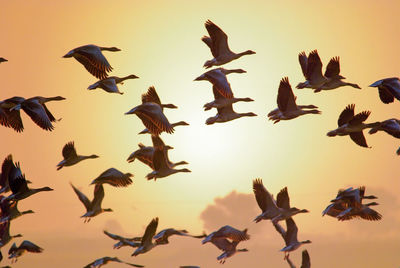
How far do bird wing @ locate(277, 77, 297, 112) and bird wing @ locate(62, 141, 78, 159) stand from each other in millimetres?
9172

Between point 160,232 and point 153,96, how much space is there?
6.44 metres

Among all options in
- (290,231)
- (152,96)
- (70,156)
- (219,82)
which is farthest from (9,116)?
(290,231)

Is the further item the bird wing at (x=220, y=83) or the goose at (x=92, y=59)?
the bird wing at (x=220, y=83)

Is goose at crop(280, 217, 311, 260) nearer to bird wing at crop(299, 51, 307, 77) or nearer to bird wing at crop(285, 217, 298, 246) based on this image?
bird wing at crop(285, 217, 298, 246)

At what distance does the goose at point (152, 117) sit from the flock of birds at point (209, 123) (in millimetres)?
38

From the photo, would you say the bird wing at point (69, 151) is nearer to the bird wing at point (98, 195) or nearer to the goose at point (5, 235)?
the bird wing at point (98, 195)

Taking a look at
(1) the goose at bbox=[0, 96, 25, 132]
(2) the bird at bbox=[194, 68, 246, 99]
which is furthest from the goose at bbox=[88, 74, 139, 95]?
(2) the bird at bbox=[194, 68, 246, 99]

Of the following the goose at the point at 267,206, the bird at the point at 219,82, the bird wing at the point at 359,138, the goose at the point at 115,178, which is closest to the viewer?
the goose at the point at 115,178

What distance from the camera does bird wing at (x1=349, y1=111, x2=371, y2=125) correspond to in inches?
1325

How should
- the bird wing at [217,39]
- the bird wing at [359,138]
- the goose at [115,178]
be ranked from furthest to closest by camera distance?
1. the bird wing at [359,138]
2. the bird wing at [217,39]
3. the goose at [115,178]

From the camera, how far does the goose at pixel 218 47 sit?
33.4m

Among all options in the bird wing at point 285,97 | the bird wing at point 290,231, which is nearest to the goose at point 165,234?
the bird wing at point 290,231

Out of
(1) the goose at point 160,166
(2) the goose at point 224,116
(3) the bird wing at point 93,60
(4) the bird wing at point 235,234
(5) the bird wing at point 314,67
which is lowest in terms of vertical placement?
(4) the bird wing at point 235,234

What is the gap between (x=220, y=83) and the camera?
31.5 m
